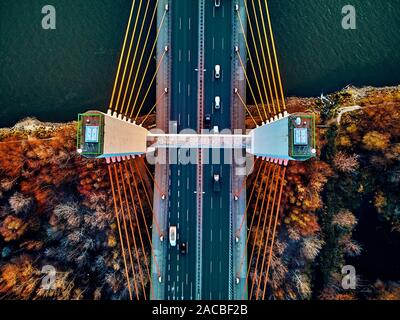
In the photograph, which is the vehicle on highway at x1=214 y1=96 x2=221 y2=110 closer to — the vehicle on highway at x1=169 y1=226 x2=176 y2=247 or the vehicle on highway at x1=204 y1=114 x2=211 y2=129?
the vehicle on highway at x1=204 y1=114 x2=211 y2=129

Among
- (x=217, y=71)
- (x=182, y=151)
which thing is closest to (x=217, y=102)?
(x=217, y=71)

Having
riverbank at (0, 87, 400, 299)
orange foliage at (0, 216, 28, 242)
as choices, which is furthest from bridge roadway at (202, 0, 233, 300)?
orange foliage at (0, 216, 28, 242)

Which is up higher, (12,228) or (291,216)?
(291,216)

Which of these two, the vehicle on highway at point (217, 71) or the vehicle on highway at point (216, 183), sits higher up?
the vehicle on highway at point (217, 71)

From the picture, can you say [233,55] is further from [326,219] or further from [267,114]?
[326,219]

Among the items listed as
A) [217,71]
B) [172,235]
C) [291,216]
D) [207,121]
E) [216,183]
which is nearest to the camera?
[172,235]

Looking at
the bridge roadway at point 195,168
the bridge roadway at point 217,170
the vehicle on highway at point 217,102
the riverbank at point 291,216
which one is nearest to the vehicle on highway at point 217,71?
the bridge roadway at point 217,170

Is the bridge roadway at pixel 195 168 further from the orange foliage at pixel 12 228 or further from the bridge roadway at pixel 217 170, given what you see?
the orange foliage at pixel 12 228

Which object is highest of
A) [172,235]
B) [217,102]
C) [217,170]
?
[217,102]

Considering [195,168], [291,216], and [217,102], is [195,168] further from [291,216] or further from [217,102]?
[291,216]

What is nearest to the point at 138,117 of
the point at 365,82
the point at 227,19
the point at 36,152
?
the point at 36,152

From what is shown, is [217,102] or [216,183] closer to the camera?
[216,183]
